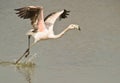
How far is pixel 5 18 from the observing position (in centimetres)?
1869

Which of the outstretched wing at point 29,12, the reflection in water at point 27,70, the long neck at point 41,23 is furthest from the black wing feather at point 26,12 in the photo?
the reflection in water at point 27,70

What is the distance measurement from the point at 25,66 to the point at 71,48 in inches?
89.5

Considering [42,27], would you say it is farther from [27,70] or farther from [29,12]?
[27,70]

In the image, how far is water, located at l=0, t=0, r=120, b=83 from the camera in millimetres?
11602

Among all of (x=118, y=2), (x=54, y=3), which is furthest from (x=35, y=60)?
(x=118, y=2)

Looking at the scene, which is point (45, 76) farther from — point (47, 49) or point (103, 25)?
point (103, 25)

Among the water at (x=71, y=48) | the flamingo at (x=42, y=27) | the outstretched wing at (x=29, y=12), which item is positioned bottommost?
the water at (x=71, y=48)

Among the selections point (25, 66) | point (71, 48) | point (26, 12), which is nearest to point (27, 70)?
point (25, 66)

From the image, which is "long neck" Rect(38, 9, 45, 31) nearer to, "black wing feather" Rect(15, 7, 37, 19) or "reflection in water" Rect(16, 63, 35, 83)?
"black wing feather" Rect(15, 7, 37, 19)

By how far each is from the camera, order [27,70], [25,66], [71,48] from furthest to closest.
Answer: [71,48]
[25,66]
[27,70]

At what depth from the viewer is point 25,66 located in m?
12.8

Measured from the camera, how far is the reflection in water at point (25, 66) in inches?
470

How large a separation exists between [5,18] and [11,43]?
3.81 metres

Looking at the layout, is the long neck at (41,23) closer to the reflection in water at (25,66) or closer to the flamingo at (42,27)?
the flamingo at (42,27)
